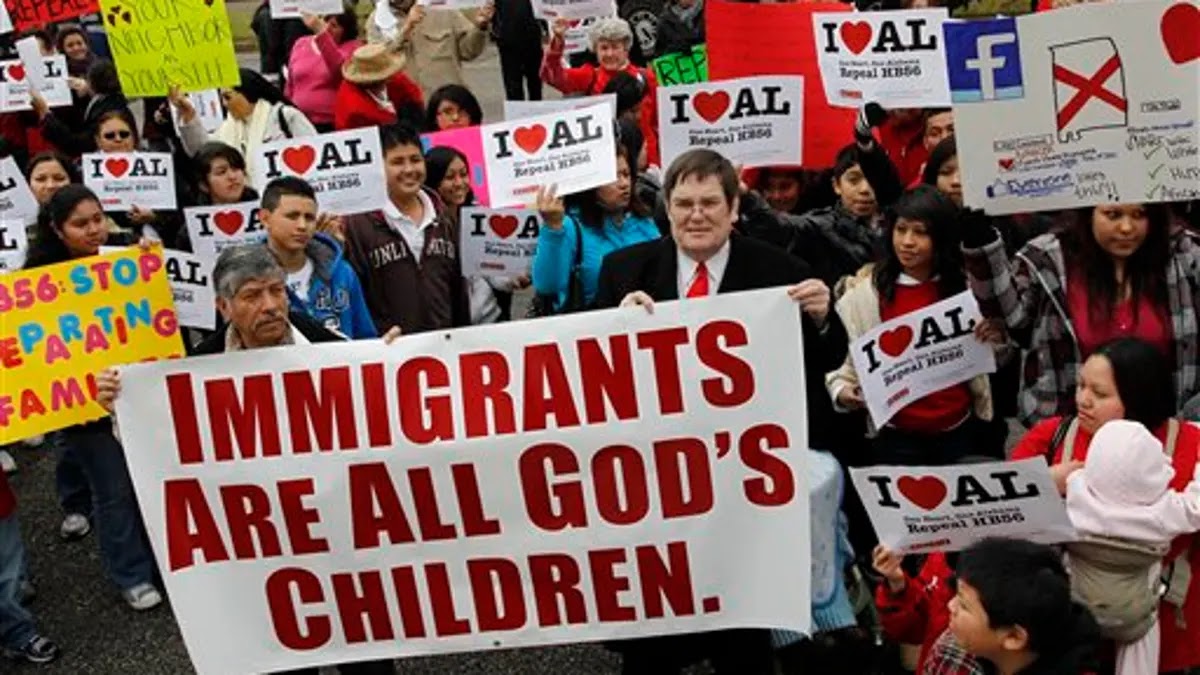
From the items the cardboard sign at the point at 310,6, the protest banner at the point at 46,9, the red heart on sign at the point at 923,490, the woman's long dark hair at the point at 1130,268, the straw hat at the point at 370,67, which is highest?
the protest banner at the point at 46,9

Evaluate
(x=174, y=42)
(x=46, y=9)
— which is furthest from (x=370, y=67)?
(x=46, y=9)

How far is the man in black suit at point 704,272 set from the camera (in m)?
3.97

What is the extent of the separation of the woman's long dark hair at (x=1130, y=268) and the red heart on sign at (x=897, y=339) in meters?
0.51

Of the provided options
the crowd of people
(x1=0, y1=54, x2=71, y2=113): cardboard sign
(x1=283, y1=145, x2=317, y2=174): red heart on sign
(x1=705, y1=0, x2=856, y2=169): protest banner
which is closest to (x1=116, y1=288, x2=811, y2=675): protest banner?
the crowd of people

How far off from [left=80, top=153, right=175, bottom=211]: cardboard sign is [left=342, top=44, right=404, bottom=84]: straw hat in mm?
1430

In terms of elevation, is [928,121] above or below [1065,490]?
above

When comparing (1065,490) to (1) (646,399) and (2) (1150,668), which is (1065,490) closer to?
(2) (1150,668)

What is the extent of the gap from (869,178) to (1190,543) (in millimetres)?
2211

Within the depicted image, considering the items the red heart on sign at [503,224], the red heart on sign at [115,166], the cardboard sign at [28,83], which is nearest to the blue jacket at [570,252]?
the red heart on sign at [503,224]

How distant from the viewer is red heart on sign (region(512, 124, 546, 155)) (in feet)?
18.8

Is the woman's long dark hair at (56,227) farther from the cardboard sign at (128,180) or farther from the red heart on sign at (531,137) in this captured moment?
the red heart on sign at (531,137)

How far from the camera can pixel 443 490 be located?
12.4 feet

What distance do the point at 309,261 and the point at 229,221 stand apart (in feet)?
3.64

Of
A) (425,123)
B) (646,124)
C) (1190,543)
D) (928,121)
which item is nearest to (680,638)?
(1190,543)
